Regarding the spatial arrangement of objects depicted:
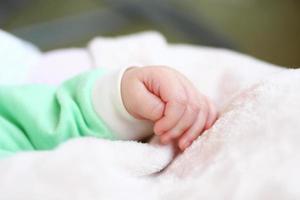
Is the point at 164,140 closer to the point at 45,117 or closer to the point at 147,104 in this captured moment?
the point at 147,104

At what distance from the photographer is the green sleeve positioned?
23.2 inches

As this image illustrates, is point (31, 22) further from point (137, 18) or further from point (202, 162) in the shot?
point (202, 162)

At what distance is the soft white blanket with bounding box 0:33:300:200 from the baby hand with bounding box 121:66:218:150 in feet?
0.07

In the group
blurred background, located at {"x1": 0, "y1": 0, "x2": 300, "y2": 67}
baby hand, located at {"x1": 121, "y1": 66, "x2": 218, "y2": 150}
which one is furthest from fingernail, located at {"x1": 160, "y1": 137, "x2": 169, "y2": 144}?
blurred background, located at {"x1": 0, "y1": 0, "x2": 300, "y2": 67}

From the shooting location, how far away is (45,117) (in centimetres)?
60

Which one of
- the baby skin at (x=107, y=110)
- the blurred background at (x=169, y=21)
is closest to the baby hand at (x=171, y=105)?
the baby skin at (x=107, y=110)

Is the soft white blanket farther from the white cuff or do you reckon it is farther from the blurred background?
the blurred background

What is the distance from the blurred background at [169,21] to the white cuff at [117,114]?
48 cm

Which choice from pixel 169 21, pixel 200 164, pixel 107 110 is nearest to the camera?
pixel 200 164

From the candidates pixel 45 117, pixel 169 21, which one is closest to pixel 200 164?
pixel 45 117

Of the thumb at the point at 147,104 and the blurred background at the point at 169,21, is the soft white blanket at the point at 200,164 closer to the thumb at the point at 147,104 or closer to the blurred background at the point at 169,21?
the thumb at the point at 147,104

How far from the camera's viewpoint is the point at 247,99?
0.53 m

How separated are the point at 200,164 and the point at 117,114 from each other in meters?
0.14

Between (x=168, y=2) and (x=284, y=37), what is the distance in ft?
0.90
